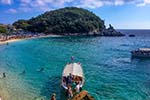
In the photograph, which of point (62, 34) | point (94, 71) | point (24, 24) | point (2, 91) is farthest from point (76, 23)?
point (2, 91)

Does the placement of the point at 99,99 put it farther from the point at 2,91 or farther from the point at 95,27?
the point at 95,27

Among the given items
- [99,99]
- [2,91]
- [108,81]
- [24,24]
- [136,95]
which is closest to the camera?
[99,99]

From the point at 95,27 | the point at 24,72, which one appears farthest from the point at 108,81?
the point at 95,27

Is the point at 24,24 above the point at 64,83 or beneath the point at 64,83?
above

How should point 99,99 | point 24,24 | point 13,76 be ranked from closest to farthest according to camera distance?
1. point 99,99
2. point 13,76
3. point 24,24

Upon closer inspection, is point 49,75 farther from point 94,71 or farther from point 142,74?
point 142,74

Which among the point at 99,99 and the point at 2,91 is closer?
the point at 99,99

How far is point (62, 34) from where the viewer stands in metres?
175

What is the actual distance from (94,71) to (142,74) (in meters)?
9.65

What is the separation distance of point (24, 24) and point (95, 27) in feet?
200

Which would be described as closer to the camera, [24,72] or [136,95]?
[136,95]

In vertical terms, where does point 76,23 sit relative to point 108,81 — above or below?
above

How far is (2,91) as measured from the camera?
3344cm

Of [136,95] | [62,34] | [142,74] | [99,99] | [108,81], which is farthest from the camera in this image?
[62,34]
